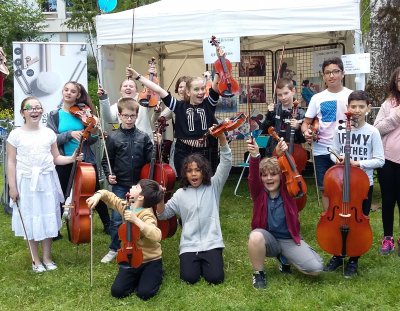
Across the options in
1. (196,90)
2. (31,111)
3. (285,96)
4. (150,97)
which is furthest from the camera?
(150,97)

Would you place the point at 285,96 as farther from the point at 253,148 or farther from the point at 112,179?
the point at 112,179

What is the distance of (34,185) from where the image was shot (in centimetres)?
383

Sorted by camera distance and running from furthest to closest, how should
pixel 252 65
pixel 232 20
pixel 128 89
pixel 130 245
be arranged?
1. pixel 252 65
2. pixel 232 20
3. pixel 128 89
4. pixel 130 245

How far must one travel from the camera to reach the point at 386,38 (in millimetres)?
6734

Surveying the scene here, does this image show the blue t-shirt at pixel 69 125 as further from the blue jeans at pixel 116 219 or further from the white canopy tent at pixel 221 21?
the white canopy tent at pixel 221 21

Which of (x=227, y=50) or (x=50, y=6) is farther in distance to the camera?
(x=50, y=6)

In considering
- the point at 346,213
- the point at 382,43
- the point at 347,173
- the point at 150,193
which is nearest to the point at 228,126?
the point at 150,193

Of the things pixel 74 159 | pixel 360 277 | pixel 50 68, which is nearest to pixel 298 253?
pixel 360 277

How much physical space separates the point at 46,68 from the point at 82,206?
3.01 meters

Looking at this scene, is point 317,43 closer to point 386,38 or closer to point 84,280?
point 386,38

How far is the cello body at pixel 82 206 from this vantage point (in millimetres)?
3758

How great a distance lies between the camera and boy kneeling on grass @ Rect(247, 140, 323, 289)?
11.5 ft

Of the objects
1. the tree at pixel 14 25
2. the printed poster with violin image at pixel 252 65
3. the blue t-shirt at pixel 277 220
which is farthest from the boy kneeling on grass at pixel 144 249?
the tree at pixel 14 25

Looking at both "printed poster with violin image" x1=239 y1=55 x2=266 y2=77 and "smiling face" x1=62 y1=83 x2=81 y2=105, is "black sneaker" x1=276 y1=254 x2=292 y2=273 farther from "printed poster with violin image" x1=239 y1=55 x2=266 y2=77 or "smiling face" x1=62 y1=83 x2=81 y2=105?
"printed poster with violin image" x1=239 y1=55 x2=266 y2=77
